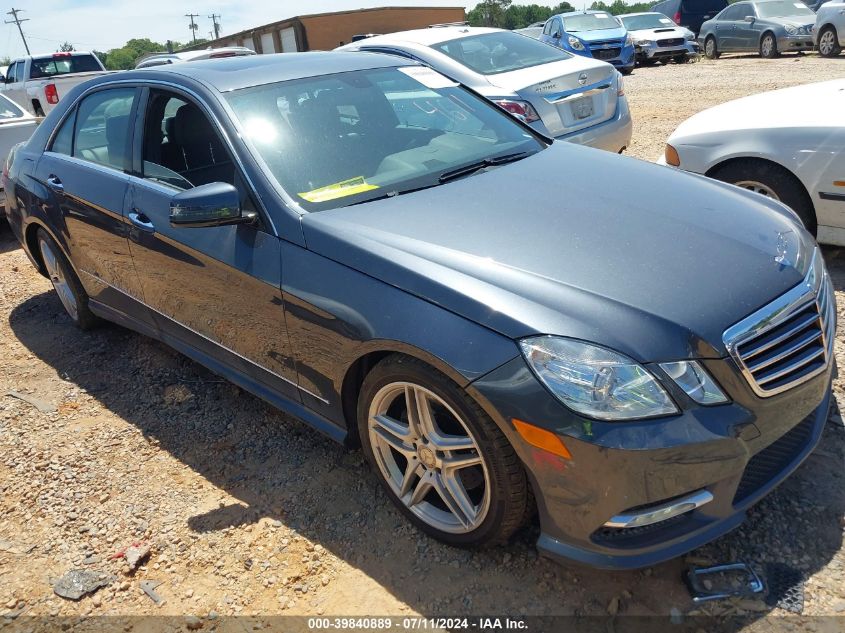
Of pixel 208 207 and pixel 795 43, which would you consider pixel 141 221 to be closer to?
pixel 208 207

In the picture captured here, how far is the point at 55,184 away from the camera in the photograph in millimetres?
4086

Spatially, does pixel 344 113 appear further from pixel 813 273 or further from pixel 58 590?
pixel 58 590

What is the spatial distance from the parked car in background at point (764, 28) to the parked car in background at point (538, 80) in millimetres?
12546

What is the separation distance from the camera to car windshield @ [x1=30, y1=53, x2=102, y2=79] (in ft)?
47.2

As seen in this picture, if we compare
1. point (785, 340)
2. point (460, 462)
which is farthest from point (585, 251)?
point (460, 462)

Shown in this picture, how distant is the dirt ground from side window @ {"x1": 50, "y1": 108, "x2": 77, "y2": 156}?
1.35 m

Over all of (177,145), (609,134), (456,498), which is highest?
(177,145)

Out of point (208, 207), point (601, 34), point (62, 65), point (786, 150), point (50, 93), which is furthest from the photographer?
point (601, 34)

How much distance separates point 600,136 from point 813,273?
4.06 meters

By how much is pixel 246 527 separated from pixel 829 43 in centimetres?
1721

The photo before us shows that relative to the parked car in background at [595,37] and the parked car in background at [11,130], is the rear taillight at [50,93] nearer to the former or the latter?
the parked car in background at [11,130]

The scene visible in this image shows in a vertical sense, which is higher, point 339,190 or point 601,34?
point 601,34

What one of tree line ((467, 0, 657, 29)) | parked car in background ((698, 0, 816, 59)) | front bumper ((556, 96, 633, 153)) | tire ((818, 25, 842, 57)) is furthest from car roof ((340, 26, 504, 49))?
tree line ((467, 0, 657, 29))

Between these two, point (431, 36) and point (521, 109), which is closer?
point (521, 109)
